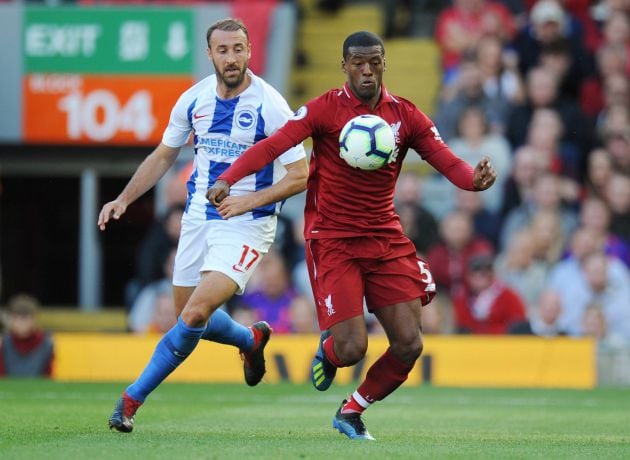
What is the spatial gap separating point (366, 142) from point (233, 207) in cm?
85

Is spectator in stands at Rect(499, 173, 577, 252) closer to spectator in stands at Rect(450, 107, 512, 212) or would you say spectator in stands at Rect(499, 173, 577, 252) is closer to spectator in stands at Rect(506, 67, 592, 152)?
spectator in stands at Rect(450, 107, 512, 212)

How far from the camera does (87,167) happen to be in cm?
1855

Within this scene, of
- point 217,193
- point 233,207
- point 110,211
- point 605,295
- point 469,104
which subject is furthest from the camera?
point 469,104

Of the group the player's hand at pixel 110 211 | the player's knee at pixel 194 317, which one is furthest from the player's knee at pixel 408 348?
the player's hand at pixel 110 211

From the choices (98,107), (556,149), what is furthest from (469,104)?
(98,107)

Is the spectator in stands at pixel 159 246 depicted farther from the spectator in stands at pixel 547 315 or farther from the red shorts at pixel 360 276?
the red shorts at pixel 360 276

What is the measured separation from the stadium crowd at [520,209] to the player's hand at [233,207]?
6468 mm

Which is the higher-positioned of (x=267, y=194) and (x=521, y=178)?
(x=267, y=194)

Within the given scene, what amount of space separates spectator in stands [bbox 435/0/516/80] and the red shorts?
911 cm

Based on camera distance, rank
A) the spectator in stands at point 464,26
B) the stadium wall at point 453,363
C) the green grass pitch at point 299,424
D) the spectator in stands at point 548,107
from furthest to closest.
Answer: the spectator in stands at point 464,26, the spectator in stands at point 548,107, the stadium wall at point 453,363, the green grass pitch at point 299,424

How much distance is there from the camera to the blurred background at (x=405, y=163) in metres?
15.1

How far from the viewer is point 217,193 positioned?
8203 mm

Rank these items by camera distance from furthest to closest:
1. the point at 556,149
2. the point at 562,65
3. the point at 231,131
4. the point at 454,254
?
the point at 562,65
the point at 556,149
the point at 454,254
the point at 231,131

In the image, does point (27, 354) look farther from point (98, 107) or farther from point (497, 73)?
point (497, 73)
